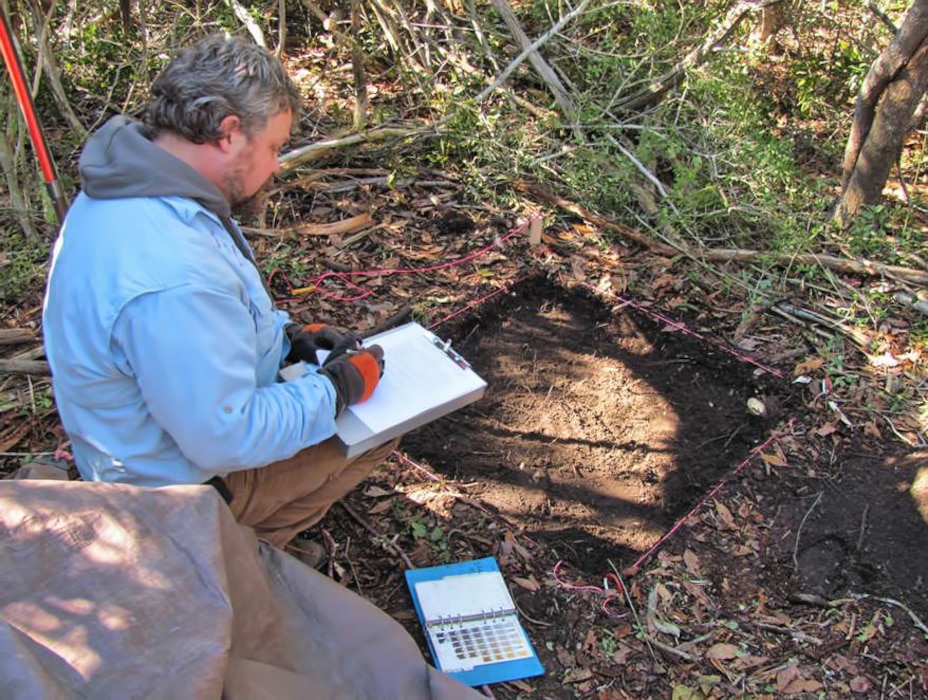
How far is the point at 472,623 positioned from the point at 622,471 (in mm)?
1211

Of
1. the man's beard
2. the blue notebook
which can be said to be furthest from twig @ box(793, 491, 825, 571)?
Answer: the man's beard

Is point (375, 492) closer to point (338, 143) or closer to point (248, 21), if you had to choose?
point (338, 143)

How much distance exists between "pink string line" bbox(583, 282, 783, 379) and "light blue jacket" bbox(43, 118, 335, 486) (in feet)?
8.72

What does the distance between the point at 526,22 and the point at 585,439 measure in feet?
13.4

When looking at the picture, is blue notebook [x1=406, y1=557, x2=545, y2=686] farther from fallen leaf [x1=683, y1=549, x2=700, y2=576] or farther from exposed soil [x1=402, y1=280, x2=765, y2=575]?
fallen leaf [x1=683, y1=549, x2=700, y2=576]

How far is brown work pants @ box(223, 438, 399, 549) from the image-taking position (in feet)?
8.28

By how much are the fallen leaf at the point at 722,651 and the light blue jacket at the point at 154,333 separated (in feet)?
5.65

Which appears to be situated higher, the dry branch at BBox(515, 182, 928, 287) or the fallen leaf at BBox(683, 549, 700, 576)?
the dry branch at BBox(515, 182, 928, 287)

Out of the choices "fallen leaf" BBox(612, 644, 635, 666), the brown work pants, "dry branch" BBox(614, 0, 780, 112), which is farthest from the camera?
"dry branch" BBox(614, 0, 780, 112)

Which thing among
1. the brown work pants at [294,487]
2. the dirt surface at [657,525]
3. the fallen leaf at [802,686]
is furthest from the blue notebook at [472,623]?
the fallen leaf at [802,686]

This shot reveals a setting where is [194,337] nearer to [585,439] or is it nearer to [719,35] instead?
[585,439]

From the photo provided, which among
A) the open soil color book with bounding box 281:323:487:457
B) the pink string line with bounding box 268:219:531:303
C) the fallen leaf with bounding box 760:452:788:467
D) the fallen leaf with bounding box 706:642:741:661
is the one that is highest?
the open soil color book with bounding box 281:323:487:457

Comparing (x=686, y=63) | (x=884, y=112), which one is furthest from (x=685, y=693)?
(x=686, y=63)

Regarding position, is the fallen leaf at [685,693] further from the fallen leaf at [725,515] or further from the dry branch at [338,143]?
the dry branch at [338,143]
